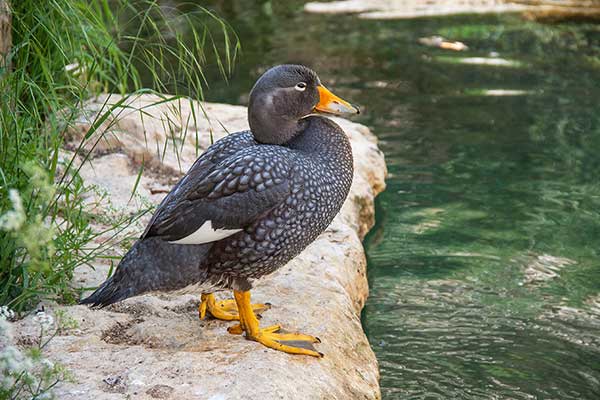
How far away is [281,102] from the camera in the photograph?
3.73 metres

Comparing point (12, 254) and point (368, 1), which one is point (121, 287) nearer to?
point (12, 254)

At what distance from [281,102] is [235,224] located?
584 millimetres

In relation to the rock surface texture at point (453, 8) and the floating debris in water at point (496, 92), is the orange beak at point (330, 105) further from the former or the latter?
the rock surface texture at point (453, 8)

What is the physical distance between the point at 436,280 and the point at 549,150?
255cm

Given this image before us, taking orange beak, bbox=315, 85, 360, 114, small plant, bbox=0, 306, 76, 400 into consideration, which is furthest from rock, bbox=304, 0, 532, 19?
small plant, bbox=0, 306, 76, 400

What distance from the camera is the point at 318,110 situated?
3834mm

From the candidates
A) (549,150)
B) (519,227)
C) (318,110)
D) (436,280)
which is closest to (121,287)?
(318,110)

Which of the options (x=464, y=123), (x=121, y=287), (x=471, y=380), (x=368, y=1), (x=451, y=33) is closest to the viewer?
(x=121, y=287)

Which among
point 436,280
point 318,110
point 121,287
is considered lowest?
point 436,280

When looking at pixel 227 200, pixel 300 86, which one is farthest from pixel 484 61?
pixel 227 200

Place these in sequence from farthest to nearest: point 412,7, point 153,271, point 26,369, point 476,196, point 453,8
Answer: point 412,7, point 453,8, point 476,196, point 153,271, point 26,369

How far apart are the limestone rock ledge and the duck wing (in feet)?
0.68

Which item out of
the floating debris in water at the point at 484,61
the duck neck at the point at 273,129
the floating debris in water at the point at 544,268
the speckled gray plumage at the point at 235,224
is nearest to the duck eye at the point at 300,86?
the duck neck at the point at 273,129

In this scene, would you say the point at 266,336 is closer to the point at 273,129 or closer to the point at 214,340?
the point at 214,340
